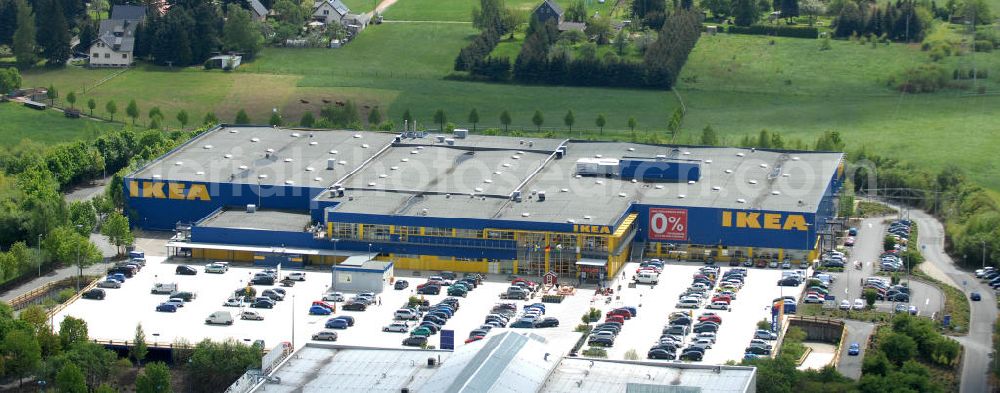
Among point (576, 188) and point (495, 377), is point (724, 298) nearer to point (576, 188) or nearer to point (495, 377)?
point (576, 188)

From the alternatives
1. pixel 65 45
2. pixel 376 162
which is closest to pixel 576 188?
pixel 376 162

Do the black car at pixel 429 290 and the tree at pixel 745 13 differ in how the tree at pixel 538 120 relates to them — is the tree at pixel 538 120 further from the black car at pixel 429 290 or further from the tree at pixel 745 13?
the black car at pixel 429 290

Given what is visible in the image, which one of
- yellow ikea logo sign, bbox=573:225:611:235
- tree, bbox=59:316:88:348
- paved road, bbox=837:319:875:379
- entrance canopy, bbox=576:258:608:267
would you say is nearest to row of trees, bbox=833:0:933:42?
yellow ikea logo sign, bbox=573:225:611:235

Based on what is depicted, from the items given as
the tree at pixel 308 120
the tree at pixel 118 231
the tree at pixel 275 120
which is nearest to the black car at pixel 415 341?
the tree at pixel 118 231

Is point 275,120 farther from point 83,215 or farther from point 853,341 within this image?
point 853,341

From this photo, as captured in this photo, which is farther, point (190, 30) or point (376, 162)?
point (190, 30)

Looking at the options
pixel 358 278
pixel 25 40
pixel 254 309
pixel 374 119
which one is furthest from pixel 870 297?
pixel 25 40
